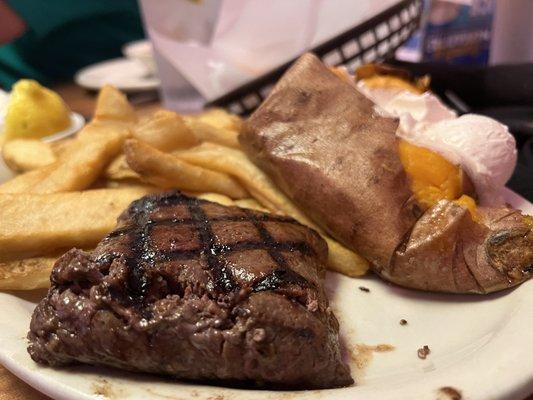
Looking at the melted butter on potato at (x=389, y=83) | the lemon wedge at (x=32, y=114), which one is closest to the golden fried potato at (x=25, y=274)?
the lemon wedge at (x=32, y=114)

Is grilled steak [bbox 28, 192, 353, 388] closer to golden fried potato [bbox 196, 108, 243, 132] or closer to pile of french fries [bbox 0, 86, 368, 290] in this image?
pile of french fries [bbox 0, 86, 368, 290]

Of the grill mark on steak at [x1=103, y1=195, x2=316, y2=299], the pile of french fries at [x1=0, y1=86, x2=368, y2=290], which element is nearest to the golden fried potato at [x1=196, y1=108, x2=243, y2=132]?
the pile of french fries at [x1=0, y1=86, x2=368, y2=290]

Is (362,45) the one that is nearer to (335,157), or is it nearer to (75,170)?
(335,157)

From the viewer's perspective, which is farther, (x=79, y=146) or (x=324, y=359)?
(x=79, y=146)

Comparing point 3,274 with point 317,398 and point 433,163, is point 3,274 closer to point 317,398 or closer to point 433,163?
point 317,398

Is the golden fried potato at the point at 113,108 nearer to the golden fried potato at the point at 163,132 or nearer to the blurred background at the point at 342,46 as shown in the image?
the golden fried potato at the point at 163,132

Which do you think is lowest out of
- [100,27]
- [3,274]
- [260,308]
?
[100,27]

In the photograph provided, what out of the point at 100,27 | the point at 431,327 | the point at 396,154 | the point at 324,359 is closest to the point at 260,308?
the point at 324,359
